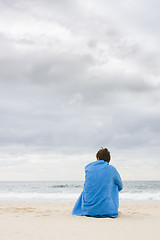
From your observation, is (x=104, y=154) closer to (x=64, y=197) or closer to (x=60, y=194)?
(x=64, y=197)

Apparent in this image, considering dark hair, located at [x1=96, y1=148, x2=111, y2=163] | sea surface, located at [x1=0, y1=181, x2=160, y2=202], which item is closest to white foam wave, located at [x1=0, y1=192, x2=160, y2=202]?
sea surface, located at [x1=0, y1=181, x2=160, y2=202]

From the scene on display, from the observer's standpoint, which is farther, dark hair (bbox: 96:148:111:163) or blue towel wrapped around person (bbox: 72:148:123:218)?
dark hair (bbox: 96:148:111:163)

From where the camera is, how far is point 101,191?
5.32 m

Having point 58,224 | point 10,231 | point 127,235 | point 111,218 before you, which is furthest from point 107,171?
point 10,231

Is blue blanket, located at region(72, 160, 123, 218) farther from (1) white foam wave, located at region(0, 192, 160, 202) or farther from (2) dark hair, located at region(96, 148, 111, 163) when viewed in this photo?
(1) white foam wave, located at region(0, 192, 160, 202)

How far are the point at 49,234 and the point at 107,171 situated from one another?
207 cm

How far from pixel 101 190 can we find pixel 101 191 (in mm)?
19

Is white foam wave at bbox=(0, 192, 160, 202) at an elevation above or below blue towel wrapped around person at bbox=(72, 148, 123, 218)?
below

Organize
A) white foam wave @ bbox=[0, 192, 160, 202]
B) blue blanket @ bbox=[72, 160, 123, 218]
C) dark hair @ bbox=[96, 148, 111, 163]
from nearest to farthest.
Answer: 1. blue blanket @ bbox=[72, 160, 123, 218]
2. dark hair @ bbox=[96, 148, 111, 163]
3. white foam wave @ bbox=[0, 192, 160, 202]

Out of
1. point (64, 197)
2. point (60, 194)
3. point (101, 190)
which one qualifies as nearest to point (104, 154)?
point (101, 190)

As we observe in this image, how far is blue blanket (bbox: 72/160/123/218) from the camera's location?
17.3ft

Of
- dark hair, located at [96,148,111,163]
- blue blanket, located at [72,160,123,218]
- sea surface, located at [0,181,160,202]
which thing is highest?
dark hair, located at [96,148,111,163]

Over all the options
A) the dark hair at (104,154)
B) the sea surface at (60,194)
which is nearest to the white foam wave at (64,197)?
the sea surface at (60,194)

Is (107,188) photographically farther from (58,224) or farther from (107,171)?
(58,224)
